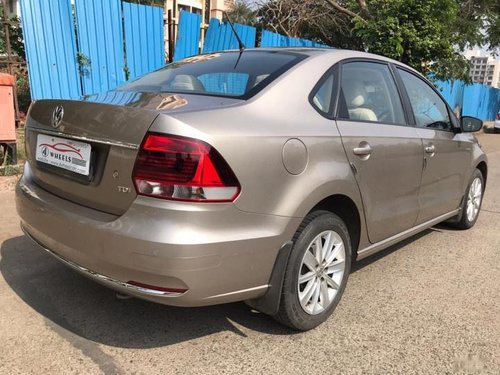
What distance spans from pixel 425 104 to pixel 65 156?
9.90 feet

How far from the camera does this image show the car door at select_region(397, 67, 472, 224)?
3.97 metres

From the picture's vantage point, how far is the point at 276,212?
2541 mm

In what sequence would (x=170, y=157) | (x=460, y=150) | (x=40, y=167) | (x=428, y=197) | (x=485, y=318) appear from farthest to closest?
(x=460, y=150), (x=428, y=197), (x=485, y=318), (x=40, y=167), (x=170, y=157)

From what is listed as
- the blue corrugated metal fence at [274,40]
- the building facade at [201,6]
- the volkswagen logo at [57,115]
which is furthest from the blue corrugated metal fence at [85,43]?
the building facade at [201,6]

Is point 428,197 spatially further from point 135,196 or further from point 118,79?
point 118,79

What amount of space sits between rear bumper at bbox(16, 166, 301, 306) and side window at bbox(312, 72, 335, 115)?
2.51 feet

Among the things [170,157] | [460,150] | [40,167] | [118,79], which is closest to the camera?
[170,157]

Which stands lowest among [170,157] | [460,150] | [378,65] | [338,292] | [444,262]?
[444,262]

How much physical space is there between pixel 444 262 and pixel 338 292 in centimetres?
164

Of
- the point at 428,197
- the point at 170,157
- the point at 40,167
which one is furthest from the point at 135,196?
the point at 428,197

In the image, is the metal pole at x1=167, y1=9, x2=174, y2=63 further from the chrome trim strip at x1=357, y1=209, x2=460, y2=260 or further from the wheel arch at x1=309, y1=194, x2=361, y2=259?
the wheel arch at x1=309, y1=194, x2=361, y2=259

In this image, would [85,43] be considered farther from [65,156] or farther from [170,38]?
Result: [65,156]

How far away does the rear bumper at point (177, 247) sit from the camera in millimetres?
2275

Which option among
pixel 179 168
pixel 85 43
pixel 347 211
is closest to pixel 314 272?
pixel 347 211
